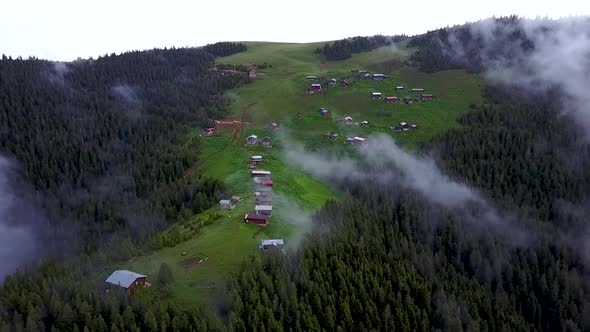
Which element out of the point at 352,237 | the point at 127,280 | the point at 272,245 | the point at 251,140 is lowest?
the point at 352,237

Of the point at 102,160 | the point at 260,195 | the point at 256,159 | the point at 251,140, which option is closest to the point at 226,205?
the point at 260,195

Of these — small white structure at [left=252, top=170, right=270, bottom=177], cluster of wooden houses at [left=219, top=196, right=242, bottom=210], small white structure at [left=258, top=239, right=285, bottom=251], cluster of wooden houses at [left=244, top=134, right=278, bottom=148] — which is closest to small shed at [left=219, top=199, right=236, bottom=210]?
cluster of wooden houses at [left=219, top=196, right=242, bottom=210]

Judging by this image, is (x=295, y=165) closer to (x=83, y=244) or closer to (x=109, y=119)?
(x=83, y=244)

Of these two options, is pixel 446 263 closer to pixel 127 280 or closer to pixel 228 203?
pixel 228 203

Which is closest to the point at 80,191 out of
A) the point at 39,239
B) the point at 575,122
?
the point at 39,239

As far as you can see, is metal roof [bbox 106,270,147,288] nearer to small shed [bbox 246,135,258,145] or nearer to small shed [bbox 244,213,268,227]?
small shed [bbox 244,213,268,227]
